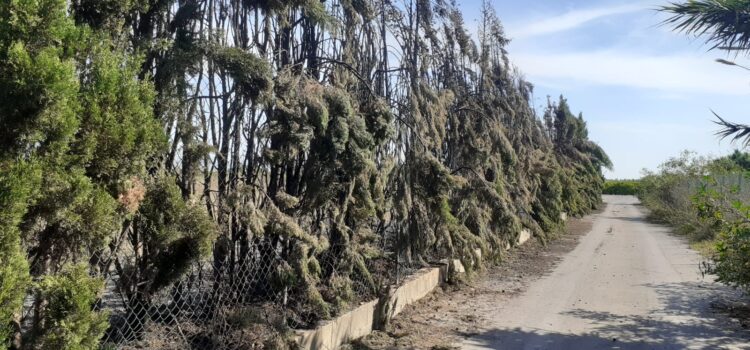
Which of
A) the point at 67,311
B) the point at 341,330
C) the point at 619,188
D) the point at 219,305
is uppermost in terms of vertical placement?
the point at 619,188

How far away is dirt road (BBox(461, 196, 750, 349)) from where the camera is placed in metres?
7.71

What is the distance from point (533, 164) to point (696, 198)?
6.31 metres

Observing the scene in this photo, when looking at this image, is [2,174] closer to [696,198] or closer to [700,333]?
[700,333]

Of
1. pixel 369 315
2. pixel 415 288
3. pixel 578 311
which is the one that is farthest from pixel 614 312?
pixel 369 315

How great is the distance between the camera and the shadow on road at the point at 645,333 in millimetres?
7535

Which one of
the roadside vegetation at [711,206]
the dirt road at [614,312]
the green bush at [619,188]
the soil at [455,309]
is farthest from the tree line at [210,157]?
the green bush at [619,188]

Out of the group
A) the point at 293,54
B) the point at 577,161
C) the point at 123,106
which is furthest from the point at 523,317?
the point at 577,161

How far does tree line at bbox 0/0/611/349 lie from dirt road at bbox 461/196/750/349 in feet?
4.15

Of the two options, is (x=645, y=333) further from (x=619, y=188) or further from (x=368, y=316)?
(x=619, y=188)

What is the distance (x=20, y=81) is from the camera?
121 inches

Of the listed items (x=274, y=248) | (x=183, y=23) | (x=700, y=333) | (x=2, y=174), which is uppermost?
(x=183, y=23)

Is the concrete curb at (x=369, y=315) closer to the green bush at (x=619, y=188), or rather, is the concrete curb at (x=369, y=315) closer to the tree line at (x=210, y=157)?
the tree line at (x=210, y=157)

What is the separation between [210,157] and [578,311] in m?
6.27

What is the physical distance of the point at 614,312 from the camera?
9.36 metres
